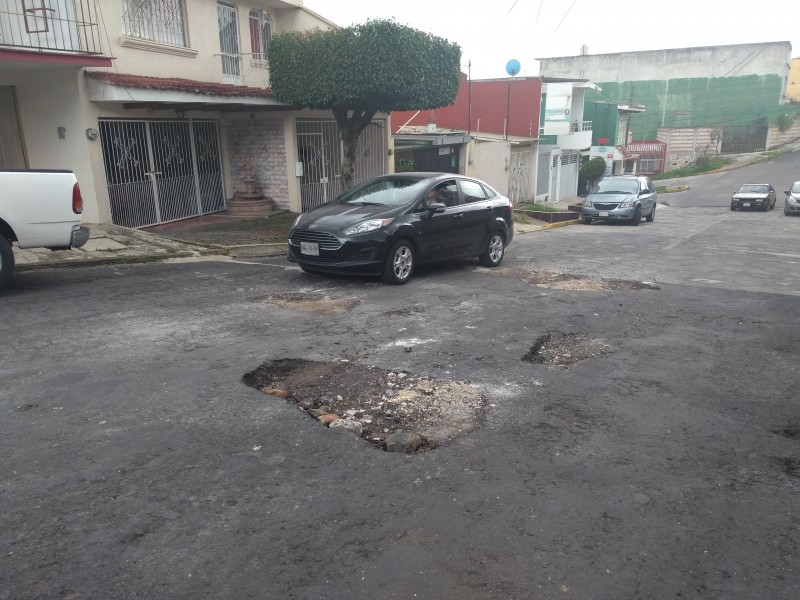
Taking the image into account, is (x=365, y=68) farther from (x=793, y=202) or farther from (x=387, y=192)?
(x=793, y=202)

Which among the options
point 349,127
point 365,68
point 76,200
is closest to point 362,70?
point 365,68

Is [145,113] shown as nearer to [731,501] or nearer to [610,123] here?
[731,501]

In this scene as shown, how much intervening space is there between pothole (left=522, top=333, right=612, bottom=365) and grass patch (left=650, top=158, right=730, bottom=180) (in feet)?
147

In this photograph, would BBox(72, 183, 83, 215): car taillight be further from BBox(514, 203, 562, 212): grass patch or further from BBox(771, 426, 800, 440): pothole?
BBox(514, 203, 562, 212): grass patch

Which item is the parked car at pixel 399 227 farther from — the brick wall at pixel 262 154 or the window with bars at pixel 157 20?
the brick wall at pixel 262 154

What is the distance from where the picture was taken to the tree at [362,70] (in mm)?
14008

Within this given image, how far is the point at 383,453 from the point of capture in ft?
13.8

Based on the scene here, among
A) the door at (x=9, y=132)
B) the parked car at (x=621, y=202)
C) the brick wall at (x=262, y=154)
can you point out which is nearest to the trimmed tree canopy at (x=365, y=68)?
the brick wall at (x=262, y=154)

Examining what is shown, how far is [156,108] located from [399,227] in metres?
7.51

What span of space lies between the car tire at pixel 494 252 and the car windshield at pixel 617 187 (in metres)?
13.0

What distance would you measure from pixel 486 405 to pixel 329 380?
1313 mm

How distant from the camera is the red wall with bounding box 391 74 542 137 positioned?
2984cm

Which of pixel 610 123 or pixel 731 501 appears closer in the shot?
pixel 731 501

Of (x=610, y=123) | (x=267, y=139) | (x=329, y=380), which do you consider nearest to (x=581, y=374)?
(x=329, y=380)
